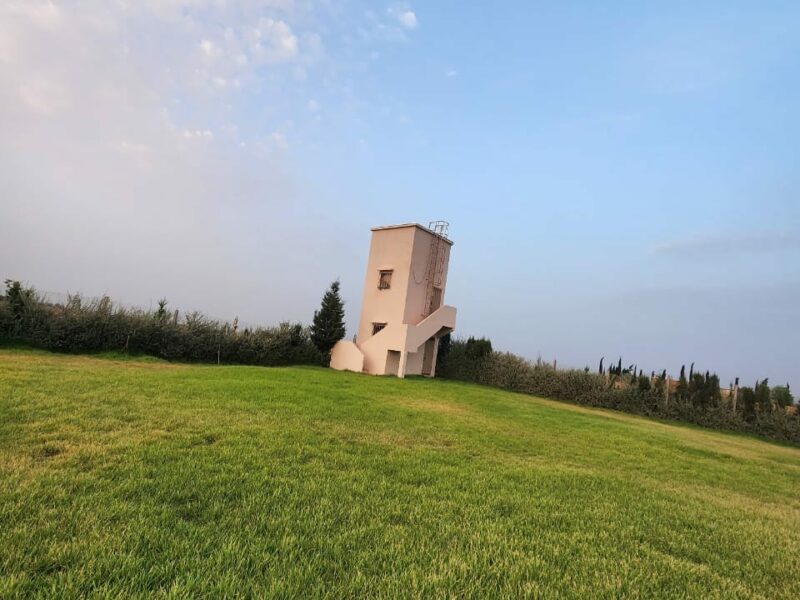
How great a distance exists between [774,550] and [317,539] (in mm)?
3777

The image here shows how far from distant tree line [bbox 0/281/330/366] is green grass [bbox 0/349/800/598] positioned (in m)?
11.0

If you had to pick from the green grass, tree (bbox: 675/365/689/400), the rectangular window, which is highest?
the rectangular window

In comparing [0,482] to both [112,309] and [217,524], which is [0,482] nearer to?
[217,524]

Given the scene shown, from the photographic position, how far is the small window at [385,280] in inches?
840

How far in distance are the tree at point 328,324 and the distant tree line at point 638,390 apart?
5907 millimetres

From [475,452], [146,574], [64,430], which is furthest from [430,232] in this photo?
[146,574]

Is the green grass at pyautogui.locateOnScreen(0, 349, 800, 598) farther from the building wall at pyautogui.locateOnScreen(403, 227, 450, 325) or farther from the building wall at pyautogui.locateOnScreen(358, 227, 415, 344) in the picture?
the building wall at pyautogui.locateOnScreen(358, 227, 415, 344)

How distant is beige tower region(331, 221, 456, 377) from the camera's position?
19953 mm

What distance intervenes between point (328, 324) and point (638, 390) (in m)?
14.9

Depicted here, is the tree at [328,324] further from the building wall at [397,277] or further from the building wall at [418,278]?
the building wall at [418,278]

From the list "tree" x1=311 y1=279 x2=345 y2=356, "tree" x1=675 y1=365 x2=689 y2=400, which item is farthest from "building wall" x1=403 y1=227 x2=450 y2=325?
"tree" x1=675 y1=365 x2=689 y2=400

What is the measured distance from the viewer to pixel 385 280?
21547mm

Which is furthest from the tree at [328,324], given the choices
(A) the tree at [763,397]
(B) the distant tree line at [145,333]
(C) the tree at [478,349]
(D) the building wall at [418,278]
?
(A) the tree at [763,397]

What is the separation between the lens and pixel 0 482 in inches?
128
